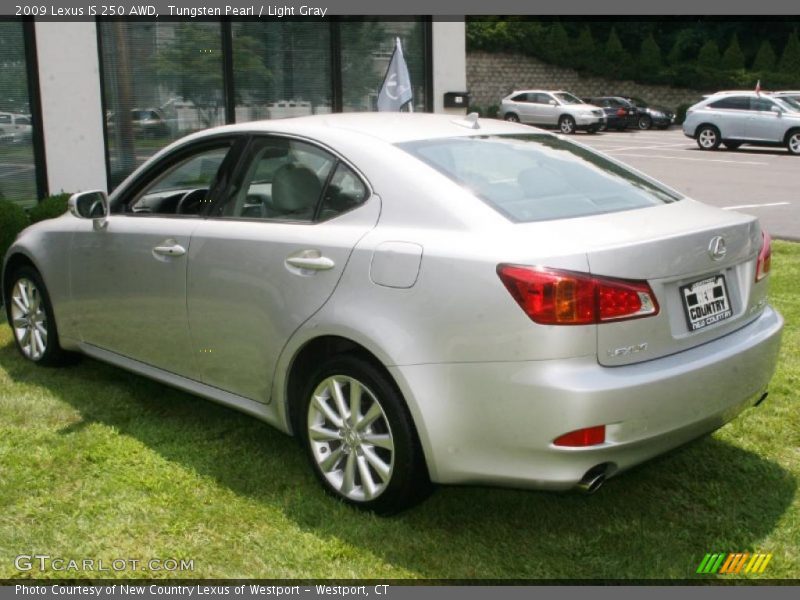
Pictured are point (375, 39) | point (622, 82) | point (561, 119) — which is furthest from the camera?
point (622, 82)

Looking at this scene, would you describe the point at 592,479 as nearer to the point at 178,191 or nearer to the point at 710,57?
the point at 178,191

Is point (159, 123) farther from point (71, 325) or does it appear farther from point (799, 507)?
point (799, 507)

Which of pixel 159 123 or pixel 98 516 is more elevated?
pixel 159 123

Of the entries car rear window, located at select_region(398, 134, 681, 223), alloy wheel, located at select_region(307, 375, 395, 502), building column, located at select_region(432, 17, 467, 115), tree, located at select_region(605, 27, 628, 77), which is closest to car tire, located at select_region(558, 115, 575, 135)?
tree, located at select_region(605, 27, 628, 77)

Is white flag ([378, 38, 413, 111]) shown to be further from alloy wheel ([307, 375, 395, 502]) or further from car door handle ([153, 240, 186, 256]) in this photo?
alloy wheel ([307, 375, 395, 502])

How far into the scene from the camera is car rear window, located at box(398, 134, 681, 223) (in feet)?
12.2

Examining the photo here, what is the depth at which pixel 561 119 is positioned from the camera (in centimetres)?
3550

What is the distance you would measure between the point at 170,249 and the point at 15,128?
20.4 ft

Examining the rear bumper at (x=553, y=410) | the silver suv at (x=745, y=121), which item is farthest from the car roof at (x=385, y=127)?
the silver suv at (x=745, y=121)

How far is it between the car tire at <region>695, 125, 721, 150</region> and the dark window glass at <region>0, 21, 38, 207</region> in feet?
68.1

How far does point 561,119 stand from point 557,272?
3341 cm

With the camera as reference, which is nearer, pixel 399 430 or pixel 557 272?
pixel 557 272
